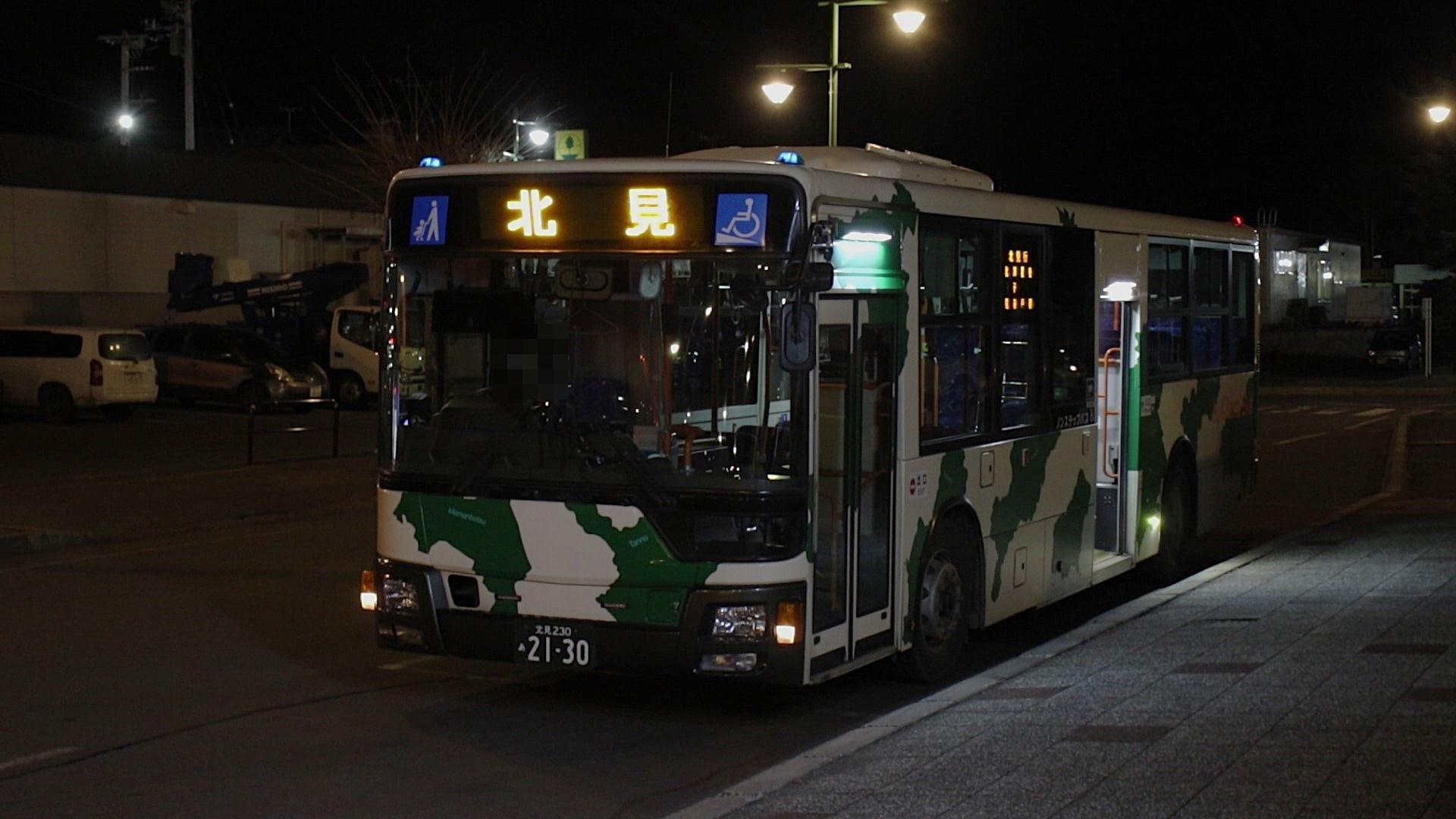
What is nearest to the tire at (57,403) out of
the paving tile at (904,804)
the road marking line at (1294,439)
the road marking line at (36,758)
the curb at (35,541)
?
the curb at (35,541)

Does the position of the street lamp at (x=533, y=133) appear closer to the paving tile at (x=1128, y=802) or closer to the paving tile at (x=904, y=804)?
the paving tile at (x=904, y=804)

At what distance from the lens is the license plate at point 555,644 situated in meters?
8.18

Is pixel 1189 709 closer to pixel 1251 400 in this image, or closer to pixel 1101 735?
pixel 1101 735

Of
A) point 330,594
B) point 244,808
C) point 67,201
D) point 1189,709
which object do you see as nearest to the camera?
point 244,808

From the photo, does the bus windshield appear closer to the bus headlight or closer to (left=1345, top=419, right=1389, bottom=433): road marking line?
the bus headlight

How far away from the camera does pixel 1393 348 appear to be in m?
59.2

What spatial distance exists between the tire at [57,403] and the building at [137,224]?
11043mm

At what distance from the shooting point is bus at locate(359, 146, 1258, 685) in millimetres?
7977

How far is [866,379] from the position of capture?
8.77 metres

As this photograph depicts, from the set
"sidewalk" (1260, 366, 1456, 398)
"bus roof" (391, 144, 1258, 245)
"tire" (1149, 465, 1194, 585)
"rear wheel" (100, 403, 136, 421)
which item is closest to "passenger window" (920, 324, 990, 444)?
"bus roof" (391, 144, 1258, 245)

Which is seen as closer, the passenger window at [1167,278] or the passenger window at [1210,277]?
the passenger window at [1167,278]

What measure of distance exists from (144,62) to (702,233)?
261 feet

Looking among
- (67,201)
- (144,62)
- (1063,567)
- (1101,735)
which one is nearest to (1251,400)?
(1063,567)

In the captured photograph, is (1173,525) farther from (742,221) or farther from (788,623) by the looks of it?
(742,221)
